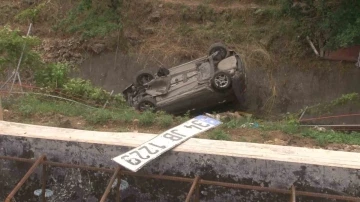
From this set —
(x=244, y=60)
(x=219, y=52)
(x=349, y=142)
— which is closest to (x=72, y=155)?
(x=349, y=142)

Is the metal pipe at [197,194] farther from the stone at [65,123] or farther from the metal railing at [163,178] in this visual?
the stone at [65,123]

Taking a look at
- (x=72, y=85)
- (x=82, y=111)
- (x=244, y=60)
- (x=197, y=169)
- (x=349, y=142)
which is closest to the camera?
(x=197, y=169)

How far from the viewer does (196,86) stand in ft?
37.2

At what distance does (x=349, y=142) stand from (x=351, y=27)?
433 cm

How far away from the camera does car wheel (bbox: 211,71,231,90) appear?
1105cm

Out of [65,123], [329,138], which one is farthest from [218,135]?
[65,123]

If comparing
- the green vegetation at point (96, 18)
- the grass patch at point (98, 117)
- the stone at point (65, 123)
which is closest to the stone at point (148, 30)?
the green vegetation at point (96, 18)

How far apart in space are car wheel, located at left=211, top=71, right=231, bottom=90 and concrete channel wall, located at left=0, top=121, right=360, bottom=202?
7.14m

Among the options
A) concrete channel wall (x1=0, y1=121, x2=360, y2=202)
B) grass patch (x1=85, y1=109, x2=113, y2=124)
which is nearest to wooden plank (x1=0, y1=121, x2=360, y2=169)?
concrete channel wall (x1=0, y1=121, x2=360, y2=202)

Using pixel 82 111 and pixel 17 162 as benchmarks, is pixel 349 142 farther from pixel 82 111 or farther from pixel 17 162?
pixel 17 162

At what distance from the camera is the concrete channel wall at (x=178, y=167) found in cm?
356

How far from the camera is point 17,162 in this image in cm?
411

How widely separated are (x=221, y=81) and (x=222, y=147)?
7.35m

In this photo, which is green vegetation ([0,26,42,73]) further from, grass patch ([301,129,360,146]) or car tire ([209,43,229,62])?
grass patch ([301,129,360,146])
